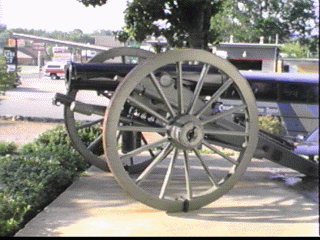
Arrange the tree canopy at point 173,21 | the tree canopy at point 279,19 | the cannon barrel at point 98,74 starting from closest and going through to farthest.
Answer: the tree canopy at point 279,19, the cannon barrel at point 98,74, the tree canopy at point 173,21

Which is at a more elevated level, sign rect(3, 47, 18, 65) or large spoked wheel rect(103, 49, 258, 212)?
sign rect(3, 47, 18, 65)

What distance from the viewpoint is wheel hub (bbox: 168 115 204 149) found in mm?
4531

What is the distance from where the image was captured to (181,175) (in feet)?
22.0

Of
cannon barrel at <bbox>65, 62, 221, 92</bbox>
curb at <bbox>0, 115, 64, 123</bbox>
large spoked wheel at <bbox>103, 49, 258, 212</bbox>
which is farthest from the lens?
curb at <bbox>0, 115, 64, 123</bbox>

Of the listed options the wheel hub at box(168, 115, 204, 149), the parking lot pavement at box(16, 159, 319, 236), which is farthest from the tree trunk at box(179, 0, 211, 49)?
the wheel hub at box(168, 115, 204, 149)

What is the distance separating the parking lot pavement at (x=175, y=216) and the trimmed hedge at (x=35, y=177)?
132 mm

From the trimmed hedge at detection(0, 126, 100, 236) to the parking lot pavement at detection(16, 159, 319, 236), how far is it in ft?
0.43

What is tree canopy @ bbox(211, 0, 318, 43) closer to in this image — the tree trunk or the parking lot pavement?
the parking lot pavement

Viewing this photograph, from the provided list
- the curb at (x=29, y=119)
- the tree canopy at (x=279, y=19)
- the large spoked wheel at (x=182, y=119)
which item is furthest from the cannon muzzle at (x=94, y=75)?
the curb at (x=29, y=119)

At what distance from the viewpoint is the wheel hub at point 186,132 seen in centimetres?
453

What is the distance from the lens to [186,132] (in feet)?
14.9

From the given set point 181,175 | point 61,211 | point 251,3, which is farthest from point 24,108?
point 251,3

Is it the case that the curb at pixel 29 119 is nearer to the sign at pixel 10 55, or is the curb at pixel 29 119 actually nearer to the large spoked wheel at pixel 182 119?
the sign at pixel 10 55

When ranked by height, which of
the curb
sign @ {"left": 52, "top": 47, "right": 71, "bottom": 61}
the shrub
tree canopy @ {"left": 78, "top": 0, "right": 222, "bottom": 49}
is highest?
tree canopy @ {"left": 78, "top": 0, "right": 222, "bottom": 49}
